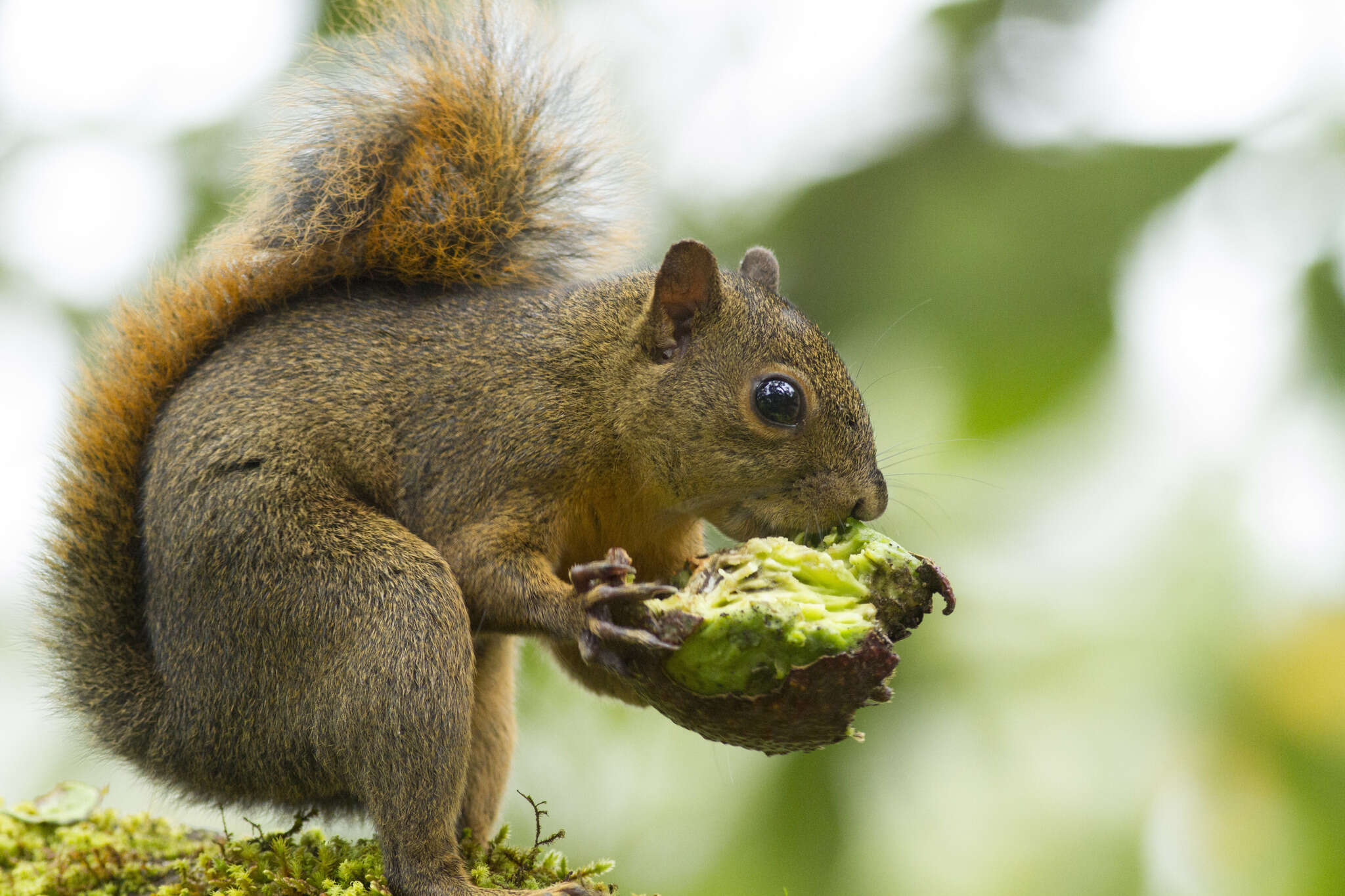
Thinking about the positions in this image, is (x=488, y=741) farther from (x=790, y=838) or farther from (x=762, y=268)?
(x=790, y=838)

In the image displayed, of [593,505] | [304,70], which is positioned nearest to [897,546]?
[593,505]

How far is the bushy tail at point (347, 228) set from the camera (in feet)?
7.64

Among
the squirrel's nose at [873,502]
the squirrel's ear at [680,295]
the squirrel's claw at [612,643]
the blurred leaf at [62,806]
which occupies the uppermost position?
the squirrel's ear at [680,295]

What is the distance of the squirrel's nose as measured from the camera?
7.43 feet

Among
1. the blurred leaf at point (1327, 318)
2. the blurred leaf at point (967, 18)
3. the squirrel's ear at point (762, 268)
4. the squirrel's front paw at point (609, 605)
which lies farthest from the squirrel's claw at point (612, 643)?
the blurred leaf at point (967, 18)

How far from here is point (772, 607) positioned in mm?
1760

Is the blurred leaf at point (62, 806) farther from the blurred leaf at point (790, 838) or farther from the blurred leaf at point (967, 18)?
the blurred leaf at point (967, 18)

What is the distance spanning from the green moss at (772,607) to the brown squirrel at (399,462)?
12 centimetres

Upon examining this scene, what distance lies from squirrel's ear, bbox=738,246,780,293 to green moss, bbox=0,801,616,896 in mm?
1448

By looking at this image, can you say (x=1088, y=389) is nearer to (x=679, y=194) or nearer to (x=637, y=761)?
(x=679, y=194)

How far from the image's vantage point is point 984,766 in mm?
3803

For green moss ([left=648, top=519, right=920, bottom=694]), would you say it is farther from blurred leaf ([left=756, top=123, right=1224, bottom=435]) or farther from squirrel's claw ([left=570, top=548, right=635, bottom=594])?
blurred leaf ([left=756, top=123, right=1224, bottom=435])

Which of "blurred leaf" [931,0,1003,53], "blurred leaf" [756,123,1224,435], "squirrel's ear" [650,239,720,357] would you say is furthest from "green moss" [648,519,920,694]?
"blurred leaf" [931,0,1003,53]

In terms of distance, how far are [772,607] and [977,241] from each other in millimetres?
3269
